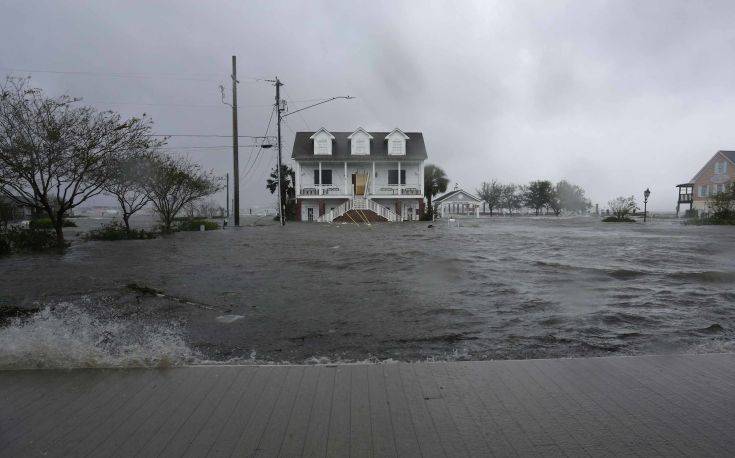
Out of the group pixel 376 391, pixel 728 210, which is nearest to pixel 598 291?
pixel 376 391

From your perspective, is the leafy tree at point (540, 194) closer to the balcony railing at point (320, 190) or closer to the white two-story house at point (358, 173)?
the white two-story house at point (358, 173)

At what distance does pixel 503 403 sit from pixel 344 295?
5763 millimetres

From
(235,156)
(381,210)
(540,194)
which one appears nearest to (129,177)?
(235,156)

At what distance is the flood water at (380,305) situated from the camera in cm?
560

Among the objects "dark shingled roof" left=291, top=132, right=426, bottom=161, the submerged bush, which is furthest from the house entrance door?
the submerged bush

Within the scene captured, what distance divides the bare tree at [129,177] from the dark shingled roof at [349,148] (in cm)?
2466

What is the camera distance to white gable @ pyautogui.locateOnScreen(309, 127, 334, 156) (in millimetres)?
51625

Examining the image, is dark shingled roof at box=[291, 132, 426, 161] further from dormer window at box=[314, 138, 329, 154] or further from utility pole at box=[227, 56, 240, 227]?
utility pole at box=[227, 56, 240, 227]

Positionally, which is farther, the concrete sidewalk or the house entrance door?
the house entrance door

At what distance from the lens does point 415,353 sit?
5426 mm

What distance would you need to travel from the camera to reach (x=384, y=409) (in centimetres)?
357

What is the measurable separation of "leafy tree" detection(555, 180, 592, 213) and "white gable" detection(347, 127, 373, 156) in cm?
6770

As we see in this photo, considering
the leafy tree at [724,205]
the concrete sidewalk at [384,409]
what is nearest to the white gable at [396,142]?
the leafy tree at [724,205]

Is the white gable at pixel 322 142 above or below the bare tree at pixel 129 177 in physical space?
above
